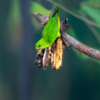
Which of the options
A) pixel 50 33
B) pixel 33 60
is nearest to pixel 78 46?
pixel 50 33

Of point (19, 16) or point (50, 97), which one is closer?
point (19, 16)

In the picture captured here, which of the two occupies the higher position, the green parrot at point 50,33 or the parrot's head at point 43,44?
the green parrot at point 50,33

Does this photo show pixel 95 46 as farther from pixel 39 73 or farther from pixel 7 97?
pixel 7 97

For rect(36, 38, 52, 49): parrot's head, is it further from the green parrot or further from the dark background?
the dark background

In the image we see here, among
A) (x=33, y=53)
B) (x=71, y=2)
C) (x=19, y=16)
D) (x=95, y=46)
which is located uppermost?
(x=71, y=2)

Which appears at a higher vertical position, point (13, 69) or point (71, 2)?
point (71, 2)

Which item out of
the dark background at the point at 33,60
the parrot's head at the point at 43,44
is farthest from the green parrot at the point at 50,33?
the dark background at the point at 33,60

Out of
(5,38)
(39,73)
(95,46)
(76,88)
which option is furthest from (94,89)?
(5,38)

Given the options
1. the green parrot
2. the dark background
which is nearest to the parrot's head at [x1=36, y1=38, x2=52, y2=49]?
the green parrot

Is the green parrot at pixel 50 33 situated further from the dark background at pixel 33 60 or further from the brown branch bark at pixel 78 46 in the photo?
the dark background at pixel 33 60
